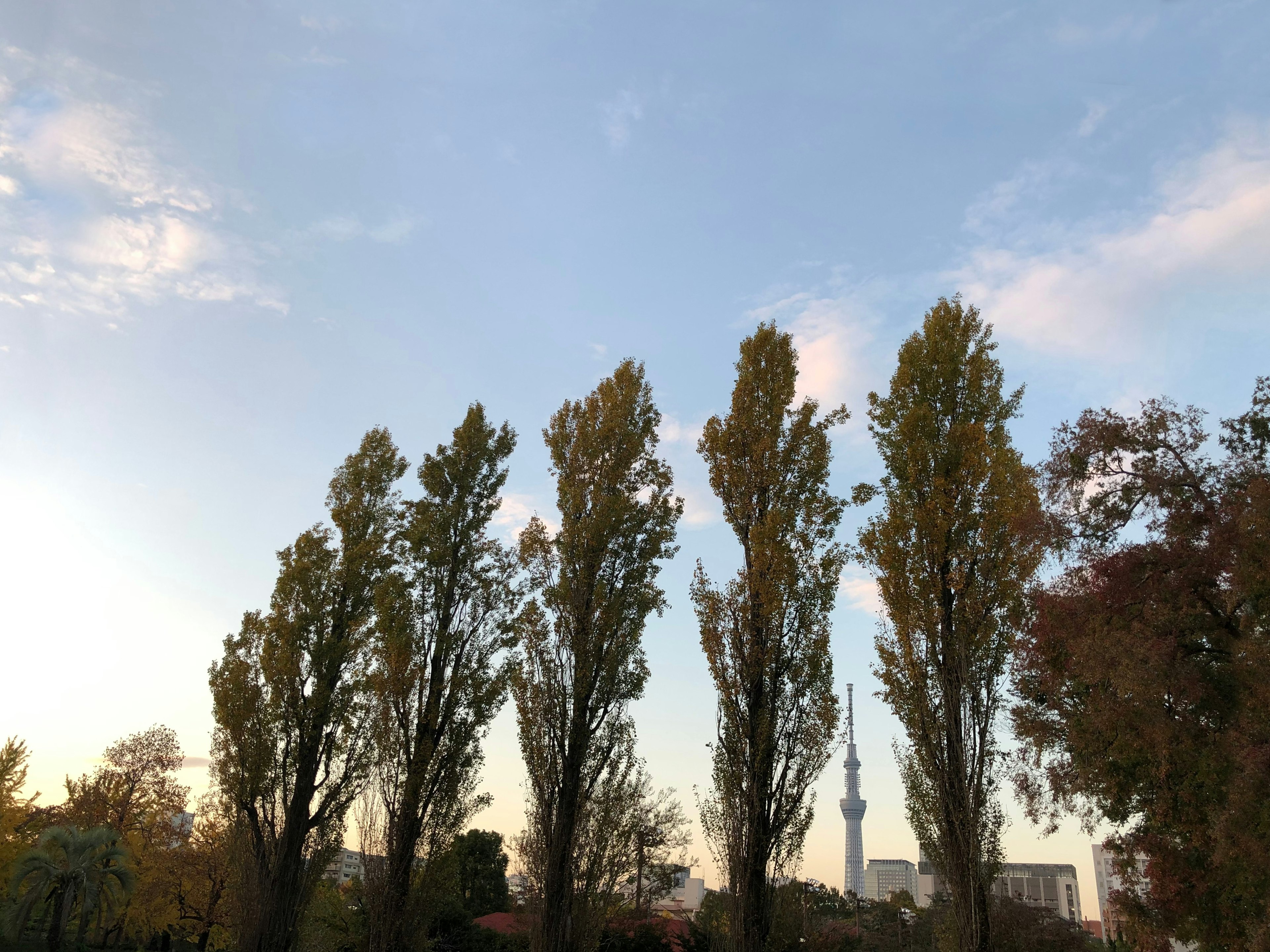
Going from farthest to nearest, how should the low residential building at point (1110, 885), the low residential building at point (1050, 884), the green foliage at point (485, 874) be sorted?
the low residential building at point (1050, 884) → the green foliage at point (485, 874) → the low residential building at point (1110, 885)

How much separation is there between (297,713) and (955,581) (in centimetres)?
1344

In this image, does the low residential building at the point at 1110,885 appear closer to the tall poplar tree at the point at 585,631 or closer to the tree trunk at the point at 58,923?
the tall poplar tree at the point at 585,631

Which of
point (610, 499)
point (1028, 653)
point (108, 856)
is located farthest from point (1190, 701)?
point (108, 856)

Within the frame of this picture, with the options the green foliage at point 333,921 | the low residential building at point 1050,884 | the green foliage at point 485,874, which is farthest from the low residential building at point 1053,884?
the green foliage at point 333,921

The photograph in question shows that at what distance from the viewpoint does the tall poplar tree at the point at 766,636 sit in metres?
12.1

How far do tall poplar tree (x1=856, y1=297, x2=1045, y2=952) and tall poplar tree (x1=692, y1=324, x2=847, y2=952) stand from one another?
1.16 m

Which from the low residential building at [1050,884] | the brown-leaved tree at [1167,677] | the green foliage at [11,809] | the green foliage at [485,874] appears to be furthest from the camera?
the low residential building at [1050,884]

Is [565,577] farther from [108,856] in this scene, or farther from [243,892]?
[108,856]

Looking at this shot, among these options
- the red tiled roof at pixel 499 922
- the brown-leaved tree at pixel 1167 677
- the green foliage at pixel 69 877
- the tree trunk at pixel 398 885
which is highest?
the brown-leaved tree at pixel 1167 677

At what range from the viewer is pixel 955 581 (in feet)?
42.3

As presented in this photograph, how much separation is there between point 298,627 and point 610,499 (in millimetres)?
7965

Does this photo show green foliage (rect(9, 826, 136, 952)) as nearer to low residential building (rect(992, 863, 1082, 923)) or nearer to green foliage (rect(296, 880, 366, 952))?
green foliage (rect(296, 880, 366, 952))

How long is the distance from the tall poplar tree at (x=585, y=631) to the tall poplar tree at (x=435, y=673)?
1844 mm

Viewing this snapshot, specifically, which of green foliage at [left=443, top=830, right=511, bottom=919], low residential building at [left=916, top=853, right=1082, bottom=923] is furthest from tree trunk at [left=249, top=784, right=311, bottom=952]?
low residential building at [left=916, top=853, right=1082, bottom=923]
